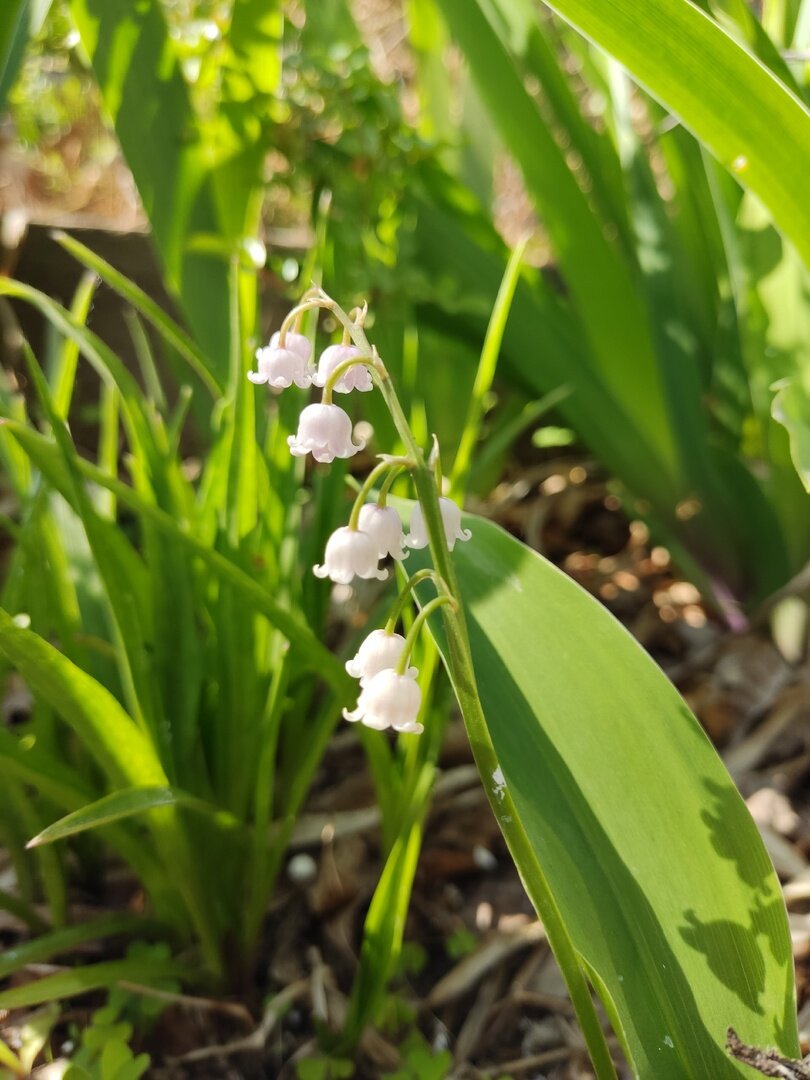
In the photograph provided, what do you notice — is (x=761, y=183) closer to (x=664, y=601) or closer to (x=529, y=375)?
(x=529, y=375)

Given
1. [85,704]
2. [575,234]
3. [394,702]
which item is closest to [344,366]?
[394,702]

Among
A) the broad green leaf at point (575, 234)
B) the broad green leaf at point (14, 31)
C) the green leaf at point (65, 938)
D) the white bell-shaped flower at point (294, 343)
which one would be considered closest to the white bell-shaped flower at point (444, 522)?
the white bell-shaped flower at point (294, 343)

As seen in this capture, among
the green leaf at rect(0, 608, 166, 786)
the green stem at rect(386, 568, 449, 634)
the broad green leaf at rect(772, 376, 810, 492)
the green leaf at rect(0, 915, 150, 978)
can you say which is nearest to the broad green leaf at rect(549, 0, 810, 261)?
the broad green leaf at rect(772, 376, 810, 492)

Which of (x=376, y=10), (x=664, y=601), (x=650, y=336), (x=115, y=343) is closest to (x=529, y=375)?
(x=650, y=336)

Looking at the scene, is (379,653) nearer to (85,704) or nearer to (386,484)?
(386,484)

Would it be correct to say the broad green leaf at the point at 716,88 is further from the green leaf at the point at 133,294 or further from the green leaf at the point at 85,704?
the green leaf at the point at 85,704

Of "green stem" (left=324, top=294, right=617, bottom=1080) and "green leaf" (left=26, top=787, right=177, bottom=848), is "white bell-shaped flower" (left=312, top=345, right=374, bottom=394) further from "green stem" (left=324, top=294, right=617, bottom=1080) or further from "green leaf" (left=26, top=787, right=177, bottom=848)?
"green leaf" (left=26, top=787, right=177, bottom=848)
